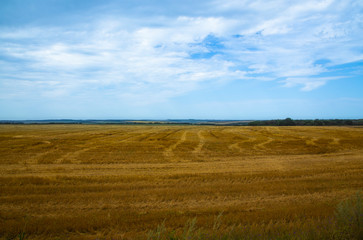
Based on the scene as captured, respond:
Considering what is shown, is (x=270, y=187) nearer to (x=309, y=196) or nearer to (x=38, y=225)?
(x=309, y=196)

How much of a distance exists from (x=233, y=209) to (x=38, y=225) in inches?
222

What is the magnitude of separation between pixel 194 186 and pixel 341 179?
7.22 meters

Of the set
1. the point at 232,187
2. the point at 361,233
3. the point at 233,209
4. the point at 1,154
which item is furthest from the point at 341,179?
the point at 1,154

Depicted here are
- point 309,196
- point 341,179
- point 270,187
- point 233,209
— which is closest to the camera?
point 233,209

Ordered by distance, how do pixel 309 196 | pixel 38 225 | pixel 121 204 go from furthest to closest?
1. pixel 309 196
2. pixel 121 204
3. pixel 38 225

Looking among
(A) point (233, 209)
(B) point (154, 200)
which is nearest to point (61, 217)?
(B) point (154, 200)

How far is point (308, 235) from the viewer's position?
4.68 m

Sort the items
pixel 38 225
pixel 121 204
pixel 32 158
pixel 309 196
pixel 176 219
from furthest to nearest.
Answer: pixel 32 158
pixel 309 196
pixel 121 204
pixel 176 219
pixel 38 225

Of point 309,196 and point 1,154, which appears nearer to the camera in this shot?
point 309,196

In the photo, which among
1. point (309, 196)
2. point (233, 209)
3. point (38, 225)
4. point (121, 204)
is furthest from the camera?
point (309, 196)

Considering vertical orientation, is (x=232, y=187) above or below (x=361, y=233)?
below

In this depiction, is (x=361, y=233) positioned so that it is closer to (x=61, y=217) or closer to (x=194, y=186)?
(x=194, y=186)

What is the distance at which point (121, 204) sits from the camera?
27.1 feet

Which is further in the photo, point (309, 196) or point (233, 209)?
point (309, 196)
